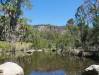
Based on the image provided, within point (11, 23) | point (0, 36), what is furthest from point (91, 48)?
point (11, 23)

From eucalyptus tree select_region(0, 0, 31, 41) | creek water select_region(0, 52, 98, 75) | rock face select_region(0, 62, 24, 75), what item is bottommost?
creek water select_region(0, 52, 98, 75)

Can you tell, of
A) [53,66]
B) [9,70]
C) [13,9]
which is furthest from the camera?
[53,66]

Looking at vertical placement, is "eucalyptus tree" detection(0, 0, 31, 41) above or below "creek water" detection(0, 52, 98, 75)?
above

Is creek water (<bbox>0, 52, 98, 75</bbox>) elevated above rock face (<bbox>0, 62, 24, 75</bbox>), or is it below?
below

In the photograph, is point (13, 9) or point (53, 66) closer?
point (13, 9)

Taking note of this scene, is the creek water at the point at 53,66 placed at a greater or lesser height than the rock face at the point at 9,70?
lesser

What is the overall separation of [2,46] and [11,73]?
4612cm

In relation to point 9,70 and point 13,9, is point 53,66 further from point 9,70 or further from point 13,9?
point 9,70

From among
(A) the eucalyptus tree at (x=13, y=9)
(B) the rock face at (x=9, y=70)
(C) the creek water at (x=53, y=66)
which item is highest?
(A) the eucalyptus tree at (x=13, y=9)

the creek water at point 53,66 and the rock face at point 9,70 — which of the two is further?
the creek water at point 53,66

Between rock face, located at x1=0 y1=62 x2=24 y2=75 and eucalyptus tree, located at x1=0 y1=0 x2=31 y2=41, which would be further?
eucalyptus tree, located at x1=0 y1=0 x2=31 y2=41

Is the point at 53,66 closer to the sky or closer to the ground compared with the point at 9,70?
closer to the ground

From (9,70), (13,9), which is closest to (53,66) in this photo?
(13,9)

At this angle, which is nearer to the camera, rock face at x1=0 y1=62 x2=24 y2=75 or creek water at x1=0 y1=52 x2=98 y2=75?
rock face at x1=0 y1=62 x2=24 y2=75
